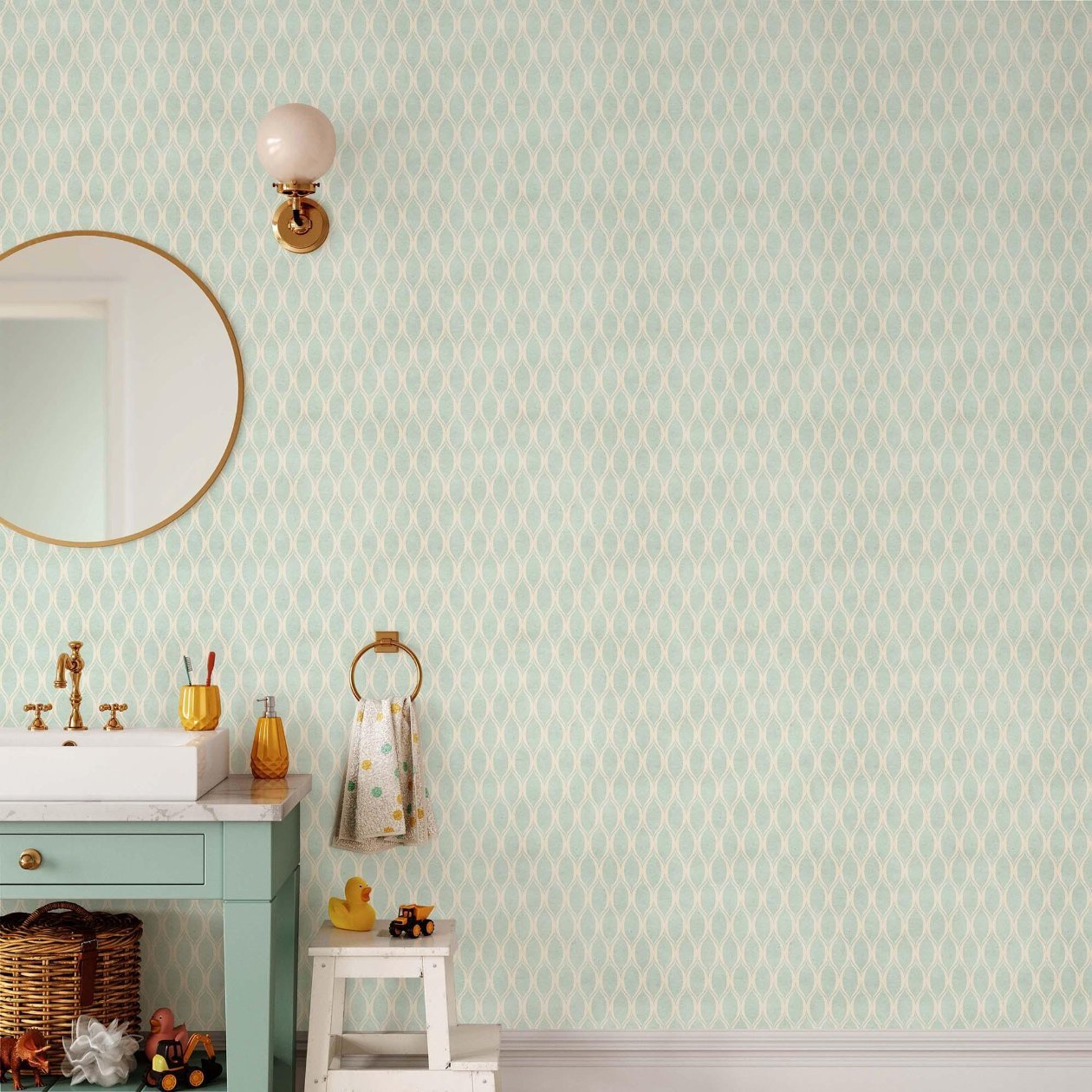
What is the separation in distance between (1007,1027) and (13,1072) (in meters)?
2.07

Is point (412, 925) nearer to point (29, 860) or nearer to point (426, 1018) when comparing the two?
point (426, 1018)

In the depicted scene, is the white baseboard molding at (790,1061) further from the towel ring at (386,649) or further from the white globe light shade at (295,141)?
the white globe light shade at (295,141)

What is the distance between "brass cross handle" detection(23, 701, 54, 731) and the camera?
7.43 ft

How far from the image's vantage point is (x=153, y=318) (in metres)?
2.44

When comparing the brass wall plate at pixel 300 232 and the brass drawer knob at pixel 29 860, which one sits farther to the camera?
the brass wall plate at pixel 300 232

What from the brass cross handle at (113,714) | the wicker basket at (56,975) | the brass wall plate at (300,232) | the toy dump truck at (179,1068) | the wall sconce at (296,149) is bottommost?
the toy dump truck at (179,1068)

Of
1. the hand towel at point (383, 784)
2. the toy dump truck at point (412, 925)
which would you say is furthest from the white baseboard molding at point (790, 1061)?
the hand towel at point (383, 784)

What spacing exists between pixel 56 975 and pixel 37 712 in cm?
53

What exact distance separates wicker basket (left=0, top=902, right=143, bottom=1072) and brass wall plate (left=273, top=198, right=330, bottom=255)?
1.48 meters

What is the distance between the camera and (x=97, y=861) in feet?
6.56

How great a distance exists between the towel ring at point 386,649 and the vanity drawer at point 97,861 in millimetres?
536

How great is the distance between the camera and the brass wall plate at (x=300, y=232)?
2430 mm

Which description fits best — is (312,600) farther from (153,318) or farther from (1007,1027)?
(1007,1027)

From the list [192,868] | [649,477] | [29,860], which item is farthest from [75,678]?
[649,477]
